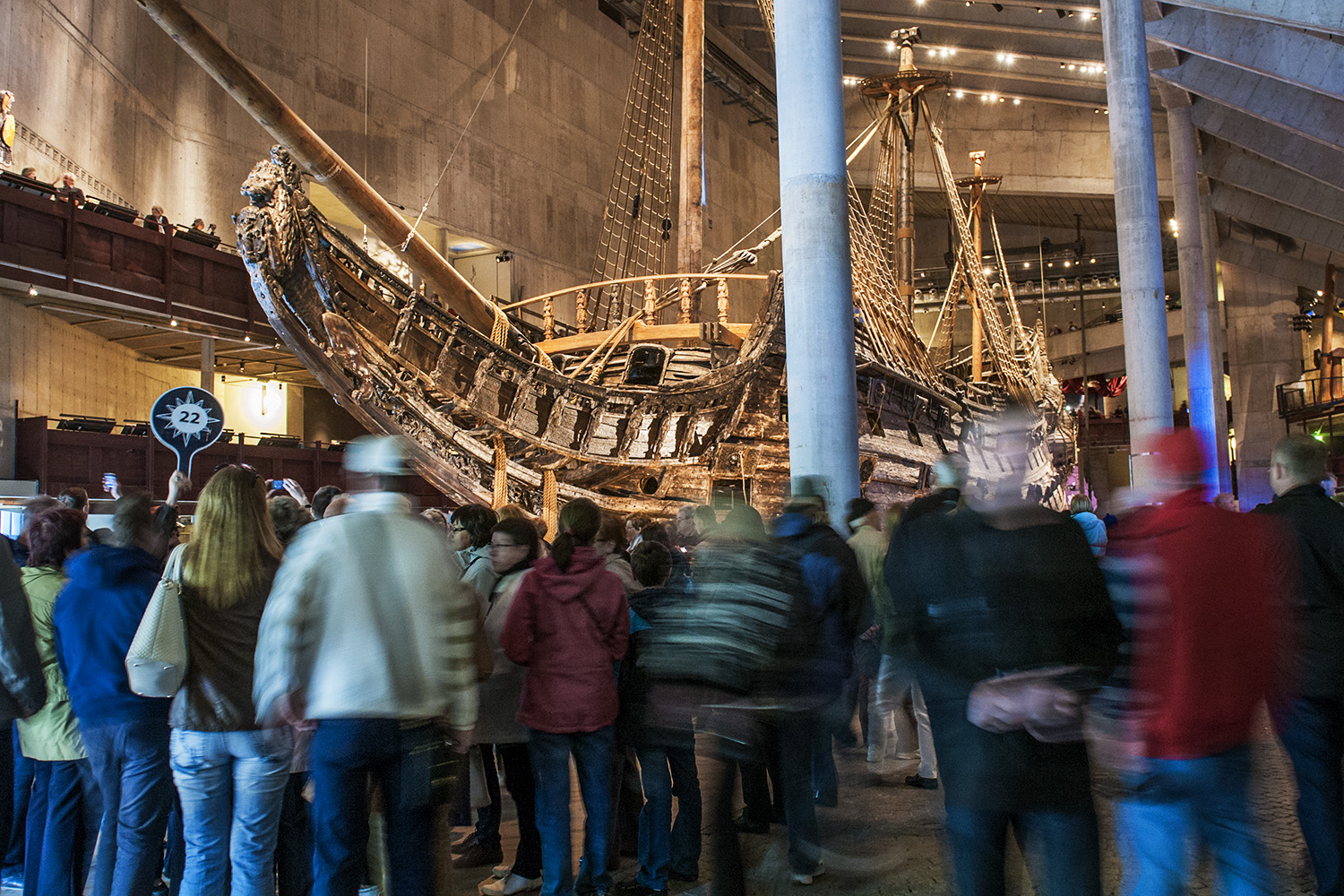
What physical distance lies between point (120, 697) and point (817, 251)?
202 inches

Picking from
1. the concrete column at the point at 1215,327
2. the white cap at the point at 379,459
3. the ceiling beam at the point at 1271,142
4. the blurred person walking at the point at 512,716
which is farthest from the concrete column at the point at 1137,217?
the white cap at the point at 379,459

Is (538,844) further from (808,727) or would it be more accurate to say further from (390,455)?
(390,455)

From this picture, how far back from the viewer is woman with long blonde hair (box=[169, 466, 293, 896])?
9.33 ft

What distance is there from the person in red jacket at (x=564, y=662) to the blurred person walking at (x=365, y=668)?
77cm

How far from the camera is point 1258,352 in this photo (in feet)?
91.1

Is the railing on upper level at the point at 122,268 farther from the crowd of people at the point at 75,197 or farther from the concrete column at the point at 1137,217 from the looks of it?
the concrete column at the point at 1137,217

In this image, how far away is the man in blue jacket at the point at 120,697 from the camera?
3.01 m

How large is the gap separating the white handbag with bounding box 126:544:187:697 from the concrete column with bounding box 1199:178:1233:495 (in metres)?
20.2

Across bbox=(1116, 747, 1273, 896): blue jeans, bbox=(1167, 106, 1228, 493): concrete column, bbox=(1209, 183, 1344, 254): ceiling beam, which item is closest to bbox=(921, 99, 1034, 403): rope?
bbox=(1167, 106, 1228, 493): concrete column

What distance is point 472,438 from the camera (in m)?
9.73

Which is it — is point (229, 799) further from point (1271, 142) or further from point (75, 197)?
point (1271, 142)

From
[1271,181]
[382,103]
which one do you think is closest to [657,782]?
[382,103]

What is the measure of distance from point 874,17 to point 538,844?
899 inches

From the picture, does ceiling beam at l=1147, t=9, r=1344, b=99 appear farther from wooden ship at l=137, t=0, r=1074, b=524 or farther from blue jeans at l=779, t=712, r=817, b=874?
blue jeans at l=779, t=712, r=817, b=874
